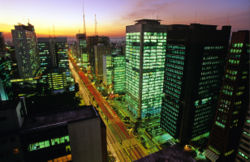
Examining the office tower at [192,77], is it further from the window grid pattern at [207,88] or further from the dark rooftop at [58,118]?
the dark rooftop at [58,118]

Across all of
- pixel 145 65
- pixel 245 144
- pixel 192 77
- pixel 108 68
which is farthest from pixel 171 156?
pixel 108 68

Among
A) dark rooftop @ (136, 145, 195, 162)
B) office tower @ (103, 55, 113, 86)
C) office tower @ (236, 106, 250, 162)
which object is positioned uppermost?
office tower @ (103, 55, 113, 86)

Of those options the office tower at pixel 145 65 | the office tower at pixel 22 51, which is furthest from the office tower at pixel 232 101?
the office tower at pixel 22 51

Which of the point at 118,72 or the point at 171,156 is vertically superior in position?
the point at 118,72

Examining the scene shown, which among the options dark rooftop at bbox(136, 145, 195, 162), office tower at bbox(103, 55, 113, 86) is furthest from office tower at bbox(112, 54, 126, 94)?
dark rooftop at bbox(136, 145, 195, 162)

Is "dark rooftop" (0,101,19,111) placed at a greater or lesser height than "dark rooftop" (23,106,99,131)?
greater

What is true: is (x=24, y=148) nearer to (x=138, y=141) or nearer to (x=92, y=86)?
(x=138, y=141)

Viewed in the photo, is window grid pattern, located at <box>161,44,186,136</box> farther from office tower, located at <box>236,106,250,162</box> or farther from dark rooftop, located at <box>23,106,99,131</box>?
dark rooftop, located at <box>23,106,99,131</box>

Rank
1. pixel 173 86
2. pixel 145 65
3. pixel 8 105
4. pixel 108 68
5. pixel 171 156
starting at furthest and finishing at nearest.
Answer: pixel 108 68
pixel 145 65
pixel 173 86
pixel 171 156
pixel 8 105

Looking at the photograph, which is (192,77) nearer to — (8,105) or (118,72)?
(8,105)
